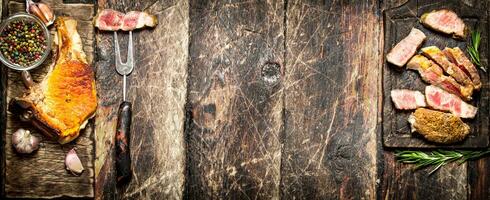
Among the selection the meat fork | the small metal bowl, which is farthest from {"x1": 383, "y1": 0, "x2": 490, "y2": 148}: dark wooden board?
the small metal bowl

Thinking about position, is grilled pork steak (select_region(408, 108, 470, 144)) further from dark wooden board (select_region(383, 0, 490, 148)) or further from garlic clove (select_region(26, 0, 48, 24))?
garlic clove (select_region(26, 0, 48, 24))

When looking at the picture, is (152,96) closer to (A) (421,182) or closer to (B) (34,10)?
(B) (34,10)

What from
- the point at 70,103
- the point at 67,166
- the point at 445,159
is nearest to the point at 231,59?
the point at 70,103

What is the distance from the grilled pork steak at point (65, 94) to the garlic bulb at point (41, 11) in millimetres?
46

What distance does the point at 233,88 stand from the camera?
261 cm

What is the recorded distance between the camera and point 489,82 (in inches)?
101

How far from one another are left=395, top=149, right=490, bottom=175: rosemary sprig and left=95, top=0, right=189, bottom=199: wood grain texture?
1177 mm

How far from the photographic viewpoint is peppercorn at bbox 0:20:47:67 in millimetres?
2475

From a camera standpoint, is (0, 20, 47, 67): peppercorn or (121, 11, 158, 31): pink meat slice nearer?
(0, 20, 47, 67): peppercorn

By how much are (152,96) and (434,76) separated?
4.81ft

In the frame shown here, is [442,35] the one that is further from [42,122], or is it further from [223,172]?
[42,122]

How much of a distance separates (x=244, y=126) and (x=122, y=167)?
66 centimetres

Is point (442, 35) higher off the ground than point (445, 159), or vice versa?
point (442, 35)

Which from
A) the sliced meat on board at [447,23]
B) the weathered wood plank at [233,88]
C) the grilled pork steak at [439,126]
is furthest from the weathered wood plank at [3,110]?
the sliced meat on board at [447,23]
